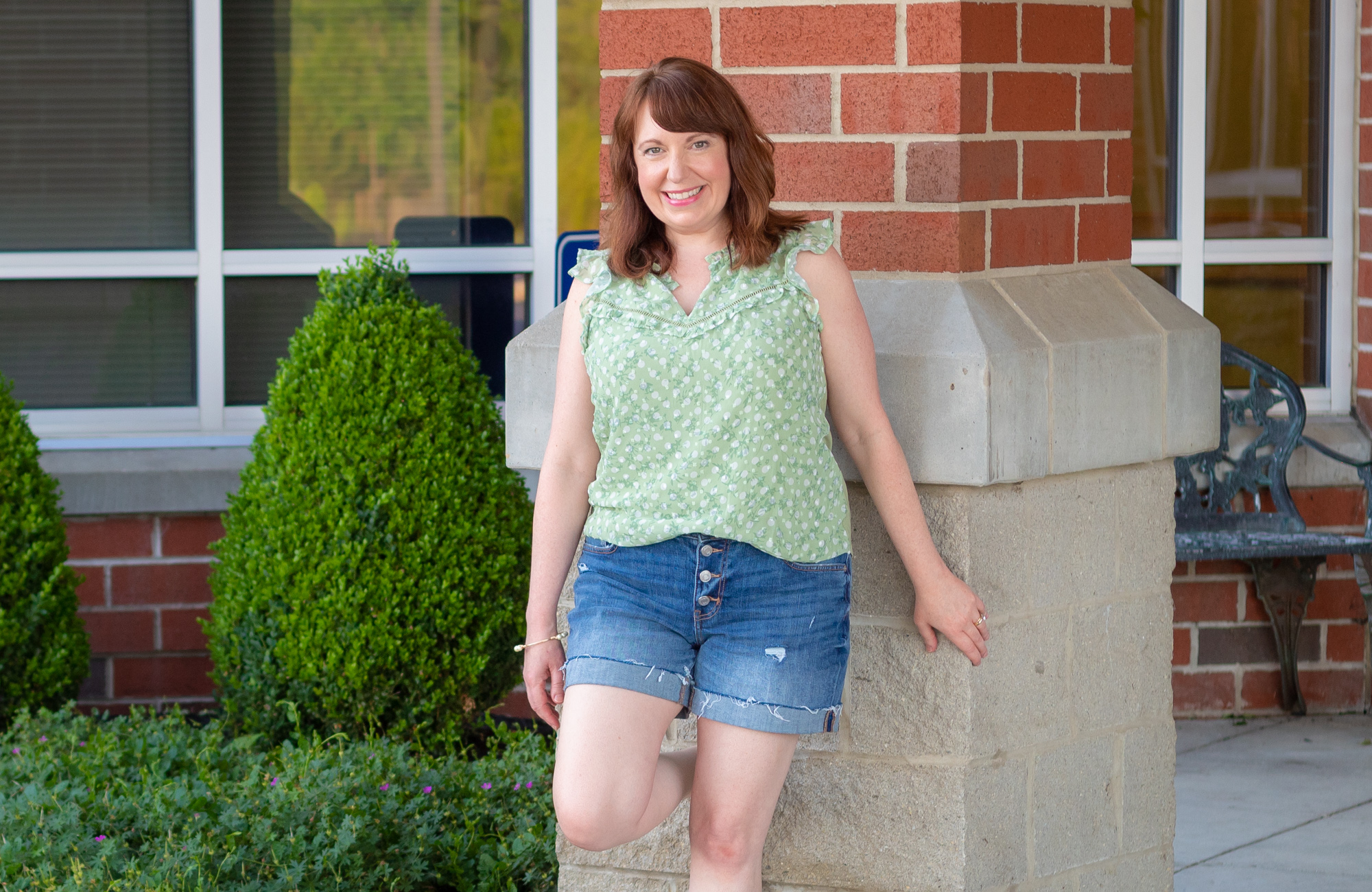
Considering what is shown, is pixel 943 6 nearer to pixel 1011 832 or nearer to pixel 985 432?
pixel 985 432

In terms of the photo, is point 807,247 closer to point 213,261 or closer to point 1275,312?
point 213,261

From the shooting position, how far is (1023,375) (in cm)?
256

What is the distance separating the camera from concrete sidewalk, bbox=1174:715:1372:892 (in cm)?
388

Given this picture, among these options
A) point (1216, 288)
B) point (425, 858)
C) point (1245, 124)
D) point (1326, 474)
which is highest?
point (1245, 124)

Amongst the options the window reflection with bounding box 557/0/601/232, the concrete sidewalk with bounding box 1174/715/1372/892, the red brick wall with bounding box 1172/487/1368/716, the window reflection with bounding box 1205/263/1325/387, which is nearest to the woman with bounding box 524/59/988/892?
the concrete sidewalk with bounding box 1174/715/1372/892

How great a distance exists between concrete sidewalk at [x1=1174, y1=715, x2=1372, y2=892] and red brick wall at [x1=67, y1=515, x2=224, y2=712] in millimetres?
2985

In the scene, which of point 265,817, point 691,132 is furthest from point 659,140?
point 265,817

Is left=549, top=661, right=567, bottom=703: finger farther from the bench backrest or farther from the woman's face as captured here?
the bench backrest

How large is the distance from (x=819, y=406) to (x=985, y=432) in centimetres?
28

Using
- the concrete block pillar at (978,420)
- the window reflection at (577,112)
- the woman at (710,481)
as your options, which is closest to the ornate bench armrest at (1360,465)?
the window reflection at (577,112)

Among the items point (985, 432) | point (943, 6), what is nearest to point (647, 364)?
point (985, 432)

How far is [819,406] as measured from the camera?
241 cm

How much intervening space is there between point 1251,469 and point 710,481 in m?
3.40

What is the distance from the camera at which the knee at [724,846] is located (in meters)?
2.45
